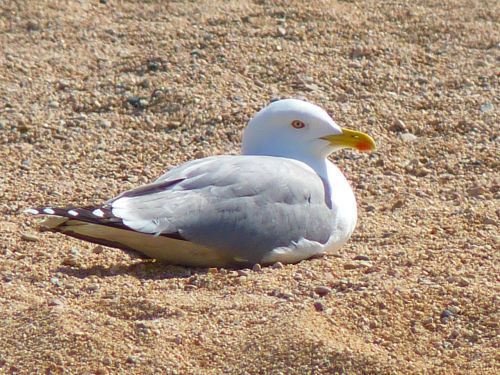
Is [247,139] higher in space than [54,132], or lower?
higher

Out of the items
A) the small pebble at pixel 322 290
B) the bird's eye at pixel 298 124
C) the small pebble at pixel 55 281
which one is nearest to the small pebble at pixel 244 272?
the small pebble at pixel 322 290

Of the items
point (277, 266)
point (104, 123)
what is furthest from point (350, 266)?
point (104, 123)

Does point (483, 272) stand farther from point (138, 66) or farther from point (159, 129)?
point (138, 66)

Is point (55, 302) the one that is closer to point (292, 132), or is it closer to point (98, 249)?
point (98, 249)

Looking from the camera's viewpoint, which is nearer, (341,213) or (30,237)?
(341,213)

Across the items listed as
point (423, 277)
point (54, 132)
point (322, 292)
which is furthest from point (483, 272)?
point (54, 132)

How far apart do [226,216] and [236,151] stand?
72.8 inches

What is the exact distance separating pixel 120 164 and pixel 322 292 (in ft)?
7.63

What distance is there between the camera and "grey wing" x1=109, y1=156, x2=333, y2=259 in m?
5.15

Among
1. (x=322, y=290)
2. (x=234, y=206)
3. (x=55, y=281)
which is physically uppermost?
(x=234, y=206)

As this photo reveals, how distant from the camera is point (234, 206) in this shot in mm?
5254

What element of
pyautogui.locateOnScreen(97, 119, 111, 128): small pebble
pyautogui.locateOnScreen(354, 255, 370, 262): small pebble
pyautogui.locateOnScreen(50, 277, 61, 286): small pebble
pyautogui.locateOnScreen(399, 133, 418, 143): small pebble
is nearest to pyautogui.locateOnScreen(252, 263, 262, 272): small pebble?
pyautogui.locateOnScreen(354, 255, 370, 262): small pebble

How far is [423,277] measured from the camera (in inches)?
198

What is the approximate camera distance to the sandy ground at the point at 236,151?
4.42 metres
